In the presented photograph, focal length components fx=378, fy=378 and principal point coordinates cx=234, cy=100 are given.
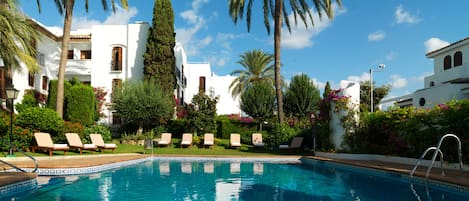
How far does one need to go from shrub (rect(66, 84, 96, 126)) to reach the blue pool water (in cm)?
1114

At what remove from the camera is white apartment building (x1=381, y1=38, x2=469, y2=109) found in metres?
26.2

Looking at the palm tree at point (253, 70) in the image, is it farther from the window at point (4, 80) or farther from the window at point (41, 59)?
the window at point (4, 80)

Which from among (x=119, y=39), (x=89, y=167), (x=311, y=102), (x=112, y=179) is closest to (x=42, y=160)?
(x=89, y=167)

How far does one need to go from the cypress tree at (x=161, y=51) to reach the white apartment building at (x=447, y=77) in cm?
1739

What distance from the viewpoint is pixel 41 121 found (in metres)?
16.1

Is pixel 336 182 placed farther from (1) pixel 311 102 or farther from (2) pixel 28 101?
(2) pixel 28 101

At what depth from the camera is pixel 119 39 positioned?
28703 mm

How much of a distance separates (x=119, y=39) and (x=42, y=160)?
16.9 meters

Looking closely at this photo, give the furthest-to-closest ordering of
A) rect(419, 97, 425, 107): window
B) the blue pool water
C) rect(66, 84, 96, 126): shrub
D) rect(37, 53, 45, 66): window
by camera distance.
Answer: rect(419, 97, 425, 107): window, rect(37, 53, 45, 66): window, rect(66, 84, 96, 126): shrub, the blue pool water

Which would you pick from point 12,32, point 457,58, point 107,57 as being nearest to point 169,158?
point 12,32

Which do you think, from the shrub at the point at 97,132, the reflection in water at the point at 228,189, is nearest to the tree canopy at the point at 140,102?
the shrub at the point at 97,132

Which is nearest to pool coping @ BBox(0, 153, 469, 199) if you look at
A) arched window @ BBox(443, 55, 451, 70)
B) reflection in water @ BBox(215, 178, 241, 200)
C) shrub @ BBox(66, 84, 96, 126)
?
reflection in water @ BBox(215, 178, 241, 200)

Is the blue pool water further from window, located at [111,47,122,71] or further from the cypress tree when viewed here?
window, located at [111,47,122,71]

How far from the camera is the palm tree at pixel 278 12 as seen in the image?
69.7ft
